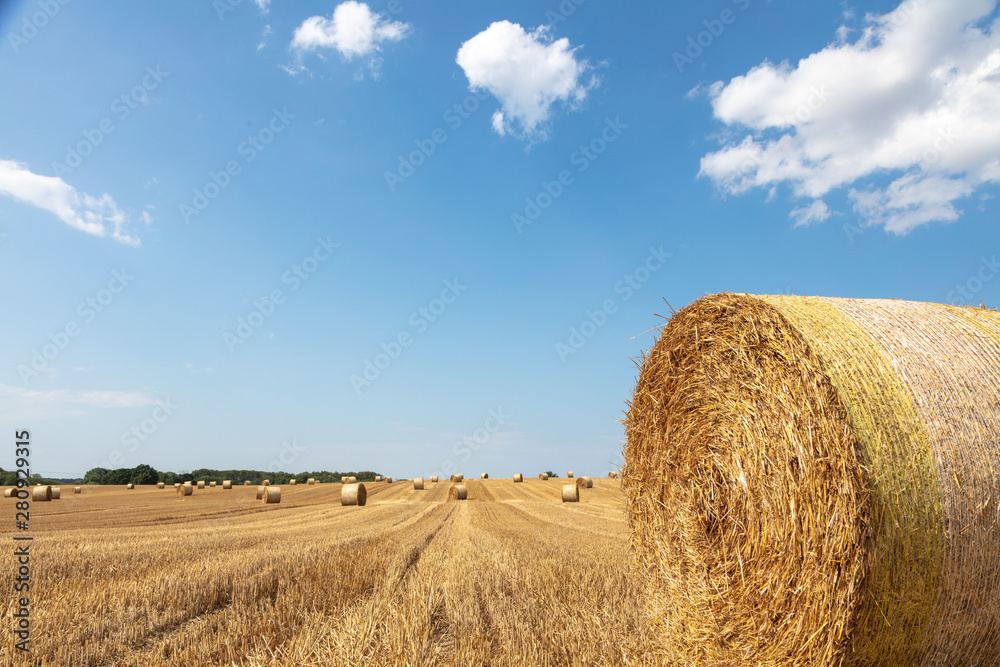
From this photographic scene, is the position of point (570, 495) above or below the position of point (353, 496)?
below

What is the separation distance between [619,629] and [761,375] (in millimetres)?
2521

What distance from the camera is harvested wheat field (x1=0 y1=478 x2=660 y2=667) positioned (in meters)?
4.00

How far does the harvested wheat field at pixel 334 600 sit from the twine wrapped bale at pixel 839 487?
1.01 meters

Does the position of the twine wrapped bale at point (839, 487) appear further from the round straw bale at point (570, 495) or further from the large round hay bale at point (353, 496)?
the large round hay bale at point (353, 496)

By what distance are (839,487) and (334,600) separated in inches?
195

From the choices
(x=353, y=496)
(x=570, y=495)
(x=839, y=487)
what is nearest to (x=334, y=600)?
(x=839, y=487)

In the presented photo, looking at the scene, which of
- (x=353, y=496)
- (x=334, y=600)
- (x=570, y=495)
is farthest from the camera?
(x=570, y=495)

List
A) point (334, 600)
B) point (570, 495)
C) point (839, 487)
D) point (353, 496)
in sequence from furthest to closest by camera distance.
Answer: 1. point (570, 495)
2. point (353, 496)
3. point (334, 600)
4. point (839, 487)

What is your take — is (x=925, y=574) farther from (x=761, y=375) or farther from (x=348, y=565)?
(x=348, y=565)

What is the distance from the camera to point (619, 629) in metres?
4.61

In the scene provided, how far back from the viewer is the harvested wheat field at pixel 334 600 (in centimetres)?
400

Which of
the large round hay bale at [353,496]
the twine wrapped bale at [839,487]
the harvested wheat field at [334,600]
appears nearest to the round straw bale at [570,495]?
the large round hay bale at [353,496]

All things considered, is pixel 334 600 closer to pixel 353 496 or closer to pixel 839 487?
pixel 839 487

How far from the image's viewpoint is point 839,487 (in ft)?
11.0
